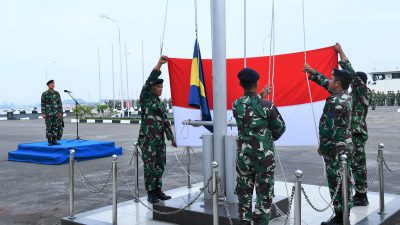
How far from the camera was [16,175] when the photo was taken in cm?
893

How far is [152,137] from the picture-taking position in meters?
5.55

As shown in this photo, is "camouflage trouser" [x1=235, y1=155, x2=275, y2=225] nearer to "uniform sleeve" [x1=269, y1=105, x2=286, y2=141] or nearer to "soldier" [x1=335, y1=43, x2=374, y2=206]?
"uniform sleeve" [x1=269, y1=105, x2=286, y2=141]

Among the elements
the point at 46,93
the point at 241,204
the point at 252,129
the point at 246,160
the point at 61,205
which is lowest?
the point at 61,205

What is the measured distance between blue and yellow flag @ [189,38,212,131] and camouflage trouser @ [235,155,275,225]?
160 centimetres

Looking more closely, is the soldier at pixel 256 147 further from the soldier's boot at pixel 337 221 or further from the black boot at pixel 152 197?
the black boot at pixel 152 197

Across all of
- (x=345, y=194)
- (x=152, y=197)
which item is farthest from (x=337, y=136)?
(x=152, y=197)

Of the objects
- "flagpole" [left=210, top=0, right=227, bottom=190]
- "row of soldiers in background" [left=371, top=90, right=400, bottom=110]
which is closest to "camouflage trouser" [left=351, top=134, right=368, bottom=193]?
"flagpole" [left=210, top=0, right=227, bottom=190]

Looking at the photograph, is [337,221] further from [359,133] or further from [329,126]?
[359,133]

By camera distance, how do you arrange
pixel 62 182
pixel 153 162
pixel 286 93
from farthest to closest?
pixel 62 182
pixel 286 93
pixel 153 162

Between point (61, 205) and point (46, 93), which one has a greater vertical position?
point (46, 93)

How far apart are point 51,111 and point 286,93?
700 cm

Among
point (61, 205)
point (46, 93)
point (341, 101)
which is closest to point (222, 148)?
point (341, 101)

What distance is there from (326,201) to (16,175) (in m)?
6.45

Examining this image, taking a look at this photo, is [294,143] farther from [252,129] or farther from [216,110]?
[252,129]
